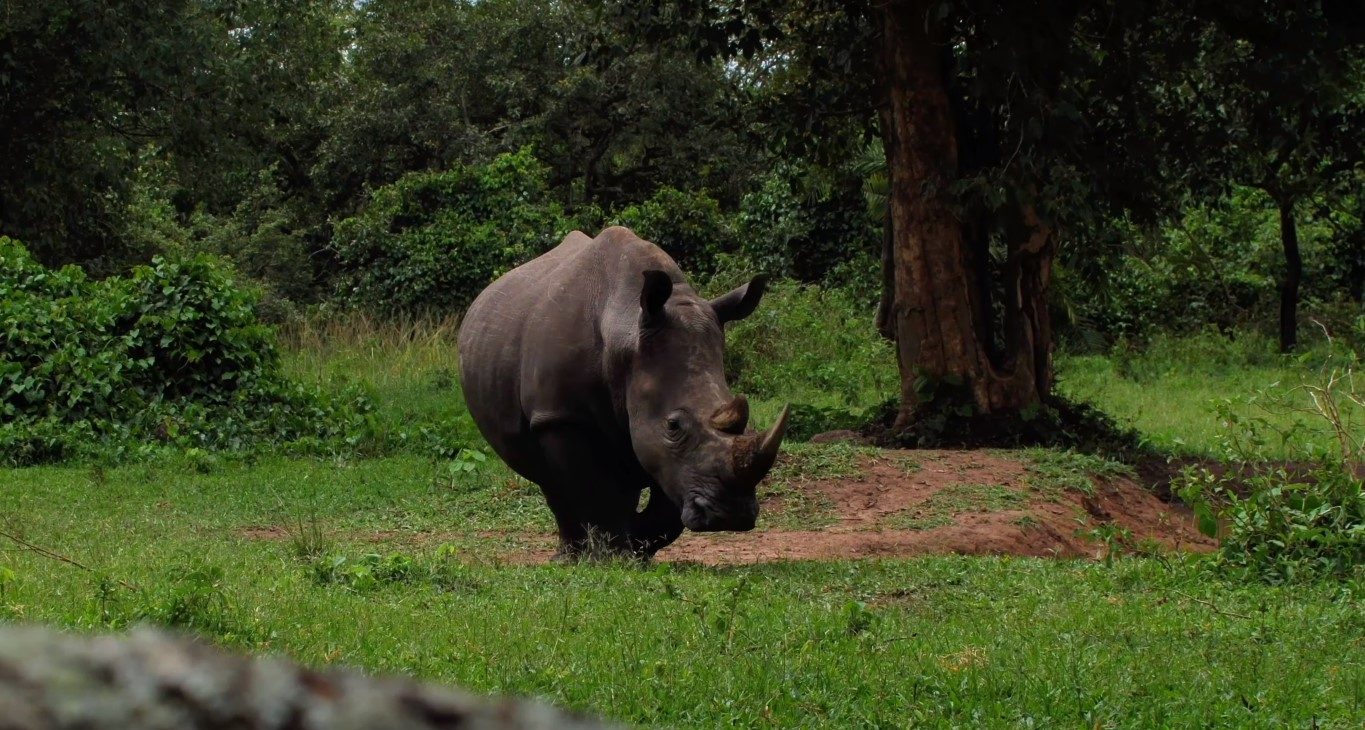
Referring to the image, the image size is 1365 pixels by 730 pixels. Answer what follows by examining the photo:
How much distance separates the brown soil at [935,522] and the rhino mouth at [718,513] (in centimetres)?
130

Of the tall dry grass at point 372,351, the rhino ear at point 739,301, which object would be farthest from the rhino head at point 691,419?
the tall dry grass at point 372,351

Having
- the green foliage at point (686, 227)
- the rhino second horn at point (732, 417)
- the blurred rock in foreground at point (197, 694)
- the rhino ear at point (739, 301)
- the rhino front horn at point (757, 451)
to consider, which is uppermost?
the green foliage at point (686, 227)

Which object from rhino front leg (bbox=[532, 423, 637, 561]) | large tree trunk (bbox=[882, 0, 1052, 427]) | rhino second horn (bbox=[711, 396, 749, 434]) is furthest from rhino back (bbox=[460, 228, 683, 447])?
large tree trunk (bbox=[882, 0, 1052, 427])

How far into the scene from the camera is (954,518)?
34.9 feet

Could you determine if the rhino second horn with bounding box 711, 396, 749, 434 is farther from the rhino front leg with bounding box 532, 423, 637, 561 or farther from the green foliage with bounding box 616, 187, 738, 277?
the green foliage with bounding box 616, 187, 738, 277

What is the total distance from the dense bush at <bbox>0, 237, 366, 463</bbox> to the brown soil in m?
4.49

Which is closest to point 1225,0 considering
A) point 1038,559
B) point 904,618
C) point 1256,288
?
point 1038,559

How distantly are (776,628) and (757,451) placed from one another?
135 cm

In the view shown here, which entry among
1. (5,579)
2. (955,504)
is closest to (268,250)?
(955,504)

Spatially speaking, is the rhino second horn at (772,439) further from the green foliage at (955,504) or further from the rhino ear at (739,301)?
the green foliage at (955,504)

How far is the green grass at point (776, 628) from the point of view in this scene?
16.4 ft

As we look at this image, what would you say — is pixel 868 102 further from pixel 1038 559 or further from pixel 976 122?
pixel 1038 559

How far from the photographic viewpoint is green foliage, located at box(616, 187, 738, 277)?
25734mm

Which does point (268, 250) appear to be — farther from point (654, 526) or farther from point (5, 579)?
point (5, 579)
